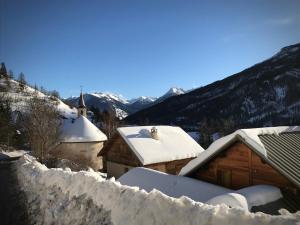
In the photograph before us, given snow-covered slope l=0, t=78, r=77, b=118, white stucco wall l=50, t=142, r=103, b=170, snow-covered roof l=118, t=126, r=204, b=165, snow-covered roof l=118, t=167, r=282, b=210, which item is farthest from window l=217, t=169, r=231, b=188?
snow-covered slope l=0, t=78, r=77, b=118

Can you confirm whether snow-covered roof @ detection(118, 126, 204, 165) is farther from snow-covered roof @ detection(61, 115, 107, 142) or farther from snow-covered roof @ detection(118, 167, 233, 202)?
snow-covered roof @ detection(61, 115, 107, 142)

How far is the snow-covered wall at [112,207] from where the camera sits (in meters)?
5.59

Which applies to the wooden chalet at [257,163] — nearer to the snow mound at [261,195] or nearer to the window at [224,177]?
the window at [224,177]

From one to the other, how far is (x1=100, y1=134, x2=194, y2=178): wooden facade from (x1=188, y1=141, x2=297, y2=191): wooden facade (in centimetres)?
1197

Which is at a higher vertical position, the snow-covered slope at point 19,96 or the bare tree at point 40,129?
the snow-covered slope at point 19,96

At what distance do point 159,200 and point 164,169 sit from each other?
21.0 meters

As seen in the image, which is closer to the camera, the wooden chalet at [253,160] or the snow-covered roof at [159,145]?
the wooden chalet at [253,160]

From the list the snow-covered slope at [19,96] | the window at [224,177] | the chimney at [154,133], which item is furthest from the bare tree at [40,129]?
the snow-covered slope at [19,96]

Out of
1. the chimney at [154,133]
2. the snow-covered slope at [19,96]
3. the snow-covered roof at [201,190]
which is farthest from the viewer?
the snow-covered slope at [19,96]

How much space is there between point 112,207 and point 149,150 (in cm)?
1965

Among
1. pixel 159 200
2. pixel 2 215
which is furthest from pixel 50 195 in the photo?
pixel 159 200

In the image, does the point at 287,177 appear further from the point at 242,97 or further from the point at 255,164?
the point at 242,97

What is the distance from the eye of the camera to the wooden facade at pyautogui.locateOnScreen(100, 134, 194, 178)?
27328 mm

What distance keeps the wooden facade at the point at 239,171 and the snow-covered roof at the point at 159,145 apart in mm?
11407
